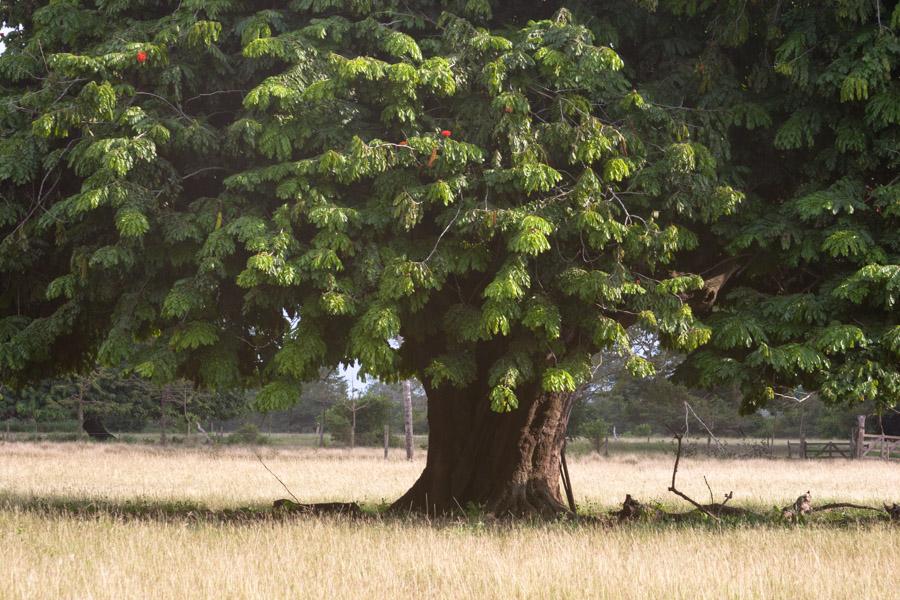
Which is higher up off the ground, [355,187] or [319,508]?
[355,187]

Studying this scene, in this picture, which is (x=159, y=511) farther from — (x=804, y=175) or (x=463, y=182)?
(x=804, y=175)

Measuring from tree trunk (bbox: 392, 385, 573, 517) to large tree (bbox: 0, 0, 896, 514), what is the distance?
7.75ft

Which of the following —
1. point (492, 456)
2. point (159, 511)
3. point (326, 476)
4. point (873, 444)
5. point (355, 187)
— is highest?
point (355, 187)

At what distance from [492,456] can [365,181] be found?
5.38 m

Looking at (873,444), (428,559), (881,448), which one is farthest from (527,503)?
(873,444)

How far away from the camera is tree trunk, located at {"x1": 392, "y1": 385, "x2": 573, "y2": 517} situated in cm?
1559

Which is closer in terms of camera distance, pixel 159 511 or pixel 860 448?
pixel 159 511

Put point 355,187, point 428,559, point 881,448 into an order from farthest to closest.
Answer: point 881,448 → point 355,187 → point 428,559

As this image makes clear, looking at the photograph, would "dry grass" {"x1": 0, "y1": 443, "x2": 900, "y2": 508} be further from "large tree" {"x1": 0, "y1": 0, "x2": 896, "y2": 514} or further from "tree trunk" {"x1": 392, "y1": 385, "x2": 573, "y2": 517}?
"large tree" {"x1": 0, "y1": 0, "x2": 896, "y2": 514}

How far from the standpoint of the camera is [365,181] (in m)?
12.9

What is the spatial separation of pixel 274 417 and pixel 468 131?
81.0 metres

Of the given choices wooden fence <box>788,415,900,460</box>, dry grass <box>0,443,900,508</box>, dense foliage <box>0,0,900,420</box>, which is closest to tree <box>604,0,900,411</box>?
dense foliage <box>0,0,900,420</box>

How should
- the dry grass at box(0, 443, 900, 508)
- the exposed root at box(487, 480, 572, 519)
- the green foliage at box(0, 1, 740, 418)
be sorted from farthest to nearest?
the dry grass at box(0, 443, 900, 508), the exposed root at box(487, 480, 572, 519), the green foliage at box(0, 1, 740, 418)

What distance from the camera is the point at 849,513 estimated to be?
57.0 feet
